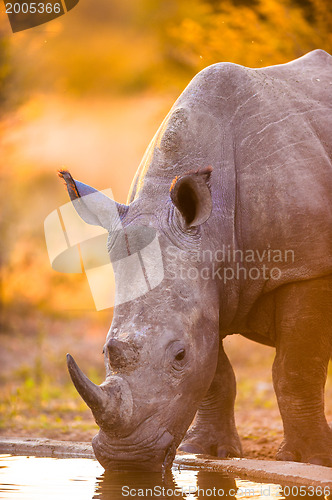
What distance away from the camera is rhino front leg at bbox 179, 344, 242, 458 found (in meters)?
6.38

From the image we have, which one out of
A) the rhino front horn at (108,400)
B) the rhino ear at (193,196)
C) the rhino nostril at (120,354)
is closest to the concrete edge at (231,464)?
the rhino front horn at (108,400)

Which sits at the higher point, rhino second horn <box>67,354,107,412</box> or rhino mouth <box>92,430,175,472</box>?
rhino second horn <box>67,354,107,412</box>

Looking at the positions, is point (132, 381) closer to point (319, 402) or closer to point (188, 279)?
point (188, 279)

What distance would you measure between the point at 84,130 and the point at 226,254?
1434cm

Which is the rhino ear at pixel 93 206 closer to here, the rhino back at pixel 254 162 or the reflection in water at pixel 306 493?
the rhino back at pixel 254 162

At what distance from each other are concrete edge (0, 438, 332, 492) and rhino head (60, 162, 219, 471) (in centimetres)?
34

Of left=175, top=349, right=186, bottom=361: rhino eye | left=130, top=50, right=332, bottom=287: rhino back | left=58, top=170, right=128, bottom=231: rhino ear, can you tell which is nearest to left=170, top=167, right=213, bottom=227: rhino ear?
left=130, top=50, right=332, bottom=287: rhino back

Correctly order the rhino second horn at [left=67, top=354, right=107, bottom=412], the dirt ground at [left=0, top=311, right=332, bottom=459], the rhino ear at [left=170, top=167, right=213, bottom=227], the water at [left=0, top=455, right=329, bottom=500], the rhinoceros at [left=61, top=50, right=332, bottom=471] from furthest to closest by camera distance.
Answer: the dirt ground at [left=0, top=311, right=332, bottom=459] < the rhino ear at [left=170, top=167, right=213, bottom=227] < the rhinoceros at [left=61, top=50, right=332, bottom=471] < the rhino second horn at [left=67, top=354, right=107, bottom=412] < the water at [left=0, top=455, right=329, bottom=500]

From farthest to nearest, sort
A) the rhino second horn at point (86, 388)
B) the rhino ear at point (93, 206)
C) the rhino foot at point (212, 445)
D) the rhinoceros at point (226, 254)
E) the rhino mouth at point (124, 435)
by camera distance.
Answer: the rhino foot at point (212, 445) → the rhino ear at point (93, 206) → the rhinoceros at point (226, 254) → the rhino mouth at point (124, 435) → the rhino second horn at point (86, 388)

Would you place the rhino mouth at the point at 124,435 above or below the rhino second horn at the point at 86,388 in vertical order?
below

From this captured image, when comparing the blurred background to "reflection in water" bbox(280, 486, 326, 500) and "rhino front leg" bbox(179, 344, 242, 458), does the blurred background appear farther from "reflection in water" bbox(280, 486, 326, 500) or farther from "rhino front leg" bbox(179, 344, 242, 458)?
"reflection in water" bbox(280, 486, 326, 500)

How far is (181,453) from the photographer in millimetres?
5969

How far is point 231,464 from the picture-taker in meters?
5.25

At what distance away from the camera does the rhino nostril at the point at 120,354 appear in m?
4.99
